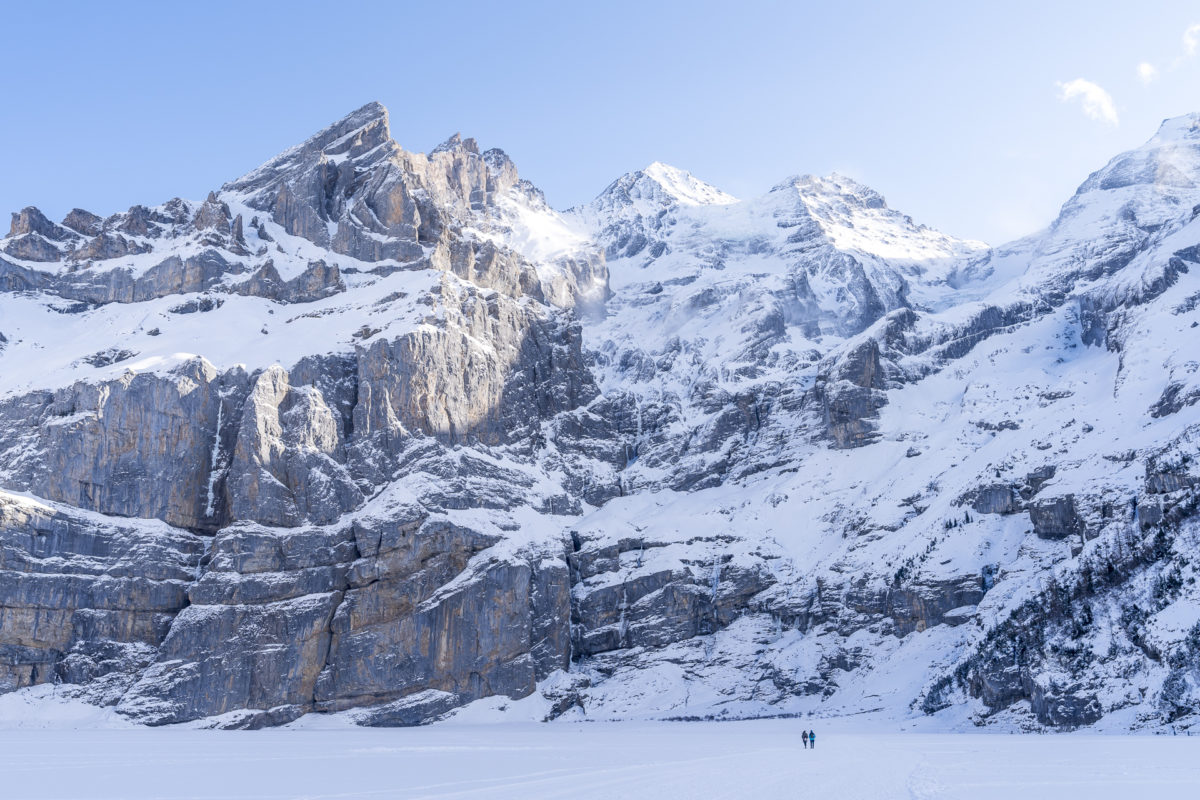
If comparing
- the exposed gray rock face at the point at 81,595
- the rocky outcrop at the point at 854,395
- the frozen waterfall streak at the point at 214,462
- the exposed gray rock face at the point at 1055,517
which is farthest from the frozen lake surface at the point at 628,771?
the rocky outcrop at the point at 854,395

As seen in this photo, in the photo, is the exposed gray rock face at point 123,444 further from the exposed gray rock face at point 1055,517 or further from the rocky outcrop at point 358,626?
the exposed gray rock face at point 1055,517

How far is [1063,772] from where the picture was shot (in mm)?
42031

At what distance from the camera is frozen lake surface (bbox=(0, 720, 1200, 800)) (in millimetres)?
39062

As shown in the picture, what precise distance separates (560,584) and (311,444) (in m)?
49.4

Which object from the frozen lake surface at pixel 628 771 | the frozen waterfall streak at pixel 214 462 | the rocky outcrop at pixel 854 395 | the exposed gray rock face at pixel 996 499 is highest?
the rocky outcrop at pixel 854 395

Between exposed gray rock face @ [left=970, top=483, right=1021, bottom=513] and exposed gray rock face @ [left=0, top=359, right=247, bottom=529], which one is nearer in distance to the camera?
exposed gray rock face @ [left=970, top=483, right=1021, bottom=513]

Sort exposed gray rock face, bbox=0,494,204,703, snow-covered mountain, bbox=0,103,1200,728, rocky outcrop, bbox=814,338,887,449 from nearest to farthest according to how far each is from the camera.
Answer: snow-covered mountain, bbox=0,103,1200,728 → exposed gray rock face, bbox=0,494,204,703 → rocky outcrop, bbox=814,338,887,449

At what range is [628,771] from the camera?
169 ft

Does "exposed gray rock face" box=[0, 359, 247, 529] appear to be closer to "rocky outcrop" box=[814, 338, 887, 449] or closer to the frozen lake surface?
the frozen lake surface

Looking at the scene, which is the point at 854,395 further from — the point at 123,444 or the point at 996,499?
the point at 123,444

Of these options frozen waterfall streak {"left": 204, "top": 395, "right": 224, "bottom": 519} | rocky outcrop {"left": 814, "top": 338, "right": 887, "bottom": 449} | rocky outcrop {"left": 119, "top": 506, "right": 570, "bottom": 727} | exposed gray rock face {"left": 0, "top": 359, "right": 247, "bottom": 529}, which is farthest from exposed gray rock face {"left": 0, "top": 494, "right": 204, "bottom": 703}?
rocky outcrop {"left": 814, "top": 338, "right": 887, "bottom": 449}

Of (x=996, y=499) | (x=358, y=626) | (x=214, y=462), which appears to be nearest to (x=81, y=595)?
(x=214, y=462)

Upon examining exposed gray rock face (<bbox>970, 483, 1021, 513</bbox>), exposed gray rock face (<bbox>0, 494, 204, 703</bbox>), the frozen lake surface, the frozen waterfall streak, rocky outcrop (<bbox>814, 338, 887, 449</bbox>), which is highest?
rocky outcrop (<bbox>814, 338, 887, 449</bbox>)

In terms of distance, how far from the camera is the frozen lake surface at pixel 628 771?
3906 cm
